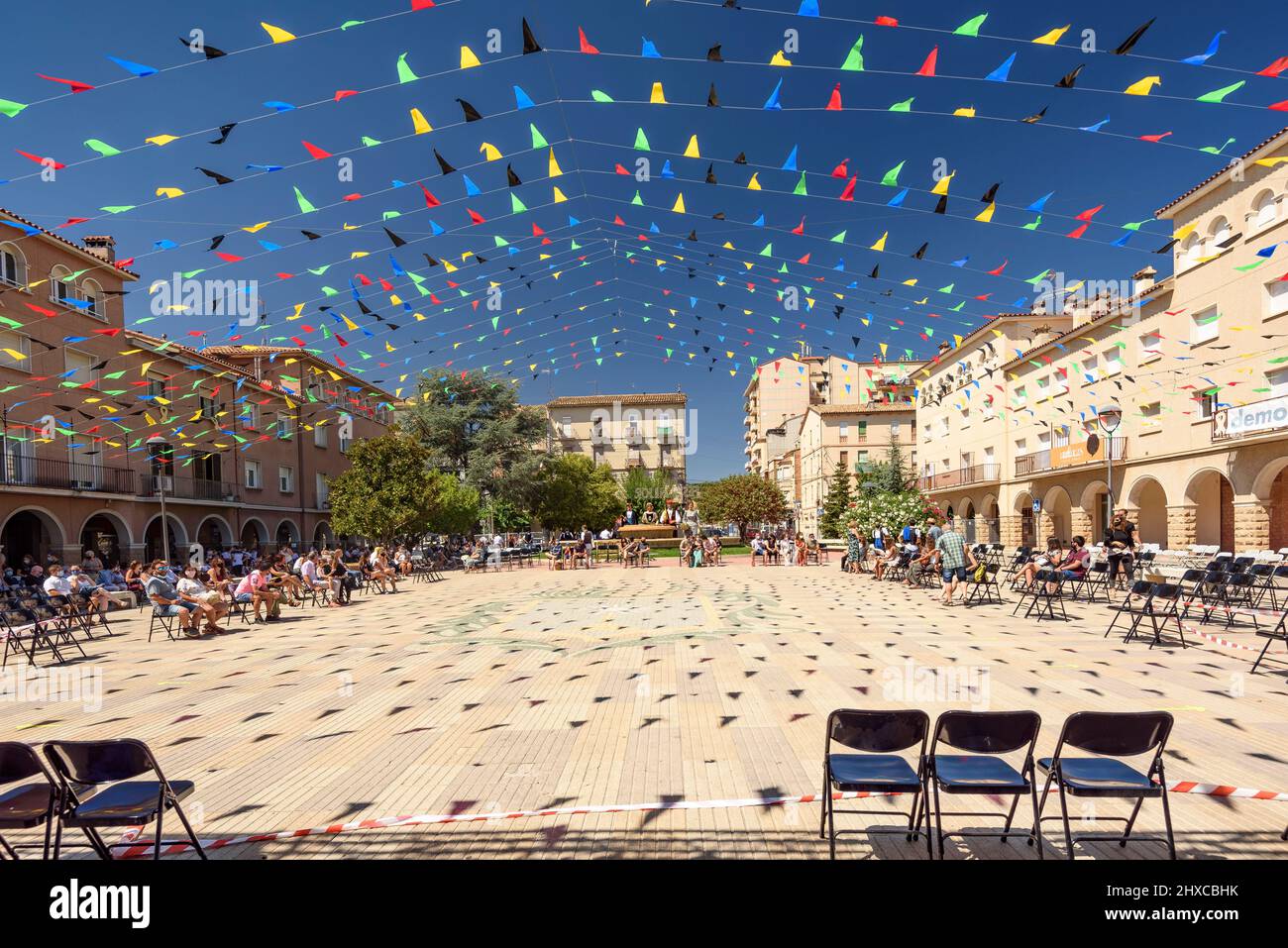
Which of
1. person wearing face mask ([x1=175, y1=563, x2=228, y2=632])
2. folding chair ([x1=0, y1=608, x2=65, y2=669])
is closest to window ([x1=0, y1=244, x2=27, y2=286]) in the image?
folding chair ([x1=0, y1=608, x2=65, y2=669])

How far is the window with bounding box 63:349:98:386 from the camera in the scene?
20.1 meters

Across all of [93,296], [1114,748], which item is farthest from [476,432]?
[1114,748]

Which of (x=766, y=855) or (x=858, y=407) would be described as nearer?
(x=766, y=855)

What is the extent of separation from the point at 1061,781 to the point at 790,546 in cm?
2471

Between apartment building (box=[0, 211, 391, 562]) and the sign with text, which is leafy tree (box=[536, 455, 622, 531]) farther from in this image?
the sign with text

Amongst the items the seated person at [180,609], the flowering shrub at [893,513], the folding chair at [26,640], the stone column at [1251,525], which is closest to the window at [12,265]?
the folding chair at [26,640]

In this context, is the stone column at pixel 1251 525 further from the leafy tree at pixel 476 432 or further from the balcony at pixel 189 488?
the leafy tree at pixel 476 432

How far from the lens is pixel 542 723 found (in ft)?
19.0

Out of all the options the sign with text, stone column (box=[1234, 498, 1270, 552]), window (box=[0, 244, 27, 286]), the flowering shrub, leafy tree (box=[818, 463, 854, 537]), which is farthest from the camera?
leafy tree (box=[818, 463, 854, 537])

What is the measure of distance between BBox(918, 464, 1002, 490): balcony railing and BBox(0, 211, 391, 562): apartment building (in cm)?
2923

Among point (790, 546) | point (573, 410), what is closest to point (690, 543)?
point (790, 546)

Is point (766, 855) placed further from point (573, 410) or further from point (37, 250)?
point (573, 410)

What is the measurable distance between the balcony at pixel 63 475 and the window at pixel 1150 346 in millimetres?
33923

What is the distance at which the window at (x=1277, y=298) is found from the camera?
16.3m
